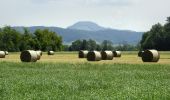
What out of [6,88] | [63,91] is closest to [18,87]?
[6,88]

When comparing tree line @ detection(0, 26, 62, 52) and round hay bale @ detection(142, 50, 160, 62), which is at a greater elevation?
tree line @ detection(0, 26, 62, 52)

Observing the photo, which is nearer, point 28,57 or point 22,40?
point 28,57

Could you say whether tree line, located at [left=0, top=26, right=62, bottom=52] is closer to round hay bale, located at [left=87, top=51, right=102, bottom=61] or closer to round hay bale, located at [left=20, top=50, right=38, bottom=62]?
round hay bale, located at [left=87, top=51, right=102, bottom=61]

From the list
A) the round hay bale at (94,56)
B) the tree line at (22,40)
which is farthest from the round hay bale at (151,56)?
the tree line at (22,40)

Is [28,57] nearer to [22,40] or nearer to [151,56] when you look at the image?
[151,56]

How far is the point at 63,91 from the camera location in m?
19.3

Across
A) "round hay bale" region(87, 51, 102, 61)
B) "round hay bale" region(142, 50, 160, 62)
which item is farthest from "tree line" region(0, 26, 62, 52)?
"round hay bale" region(142, 50, 160, 62)

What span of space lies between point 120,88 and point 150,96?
342cm

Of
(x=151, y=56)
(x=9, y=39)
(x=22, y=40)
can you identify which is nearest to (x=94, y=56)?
(x=151, y=56)

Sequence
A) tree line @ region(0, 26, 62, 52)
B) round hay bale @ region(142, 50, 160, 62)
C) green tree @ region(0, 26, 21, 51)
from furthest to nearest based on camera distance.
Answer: tree line @ region(0, 26, 62, 52), green tree @ region(0, 26, 21, 51), round hay bale @ region(142, 50, 160, 62)

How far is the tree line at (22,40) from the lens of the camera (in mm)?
166750

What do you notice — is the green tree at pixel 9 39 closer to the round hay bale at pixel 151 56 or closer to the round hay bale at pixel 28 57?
the round hay bale at pixel 28 57

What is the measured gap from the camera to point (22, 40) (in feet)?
559

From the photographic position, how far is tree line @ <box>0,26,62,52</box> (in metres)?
167
